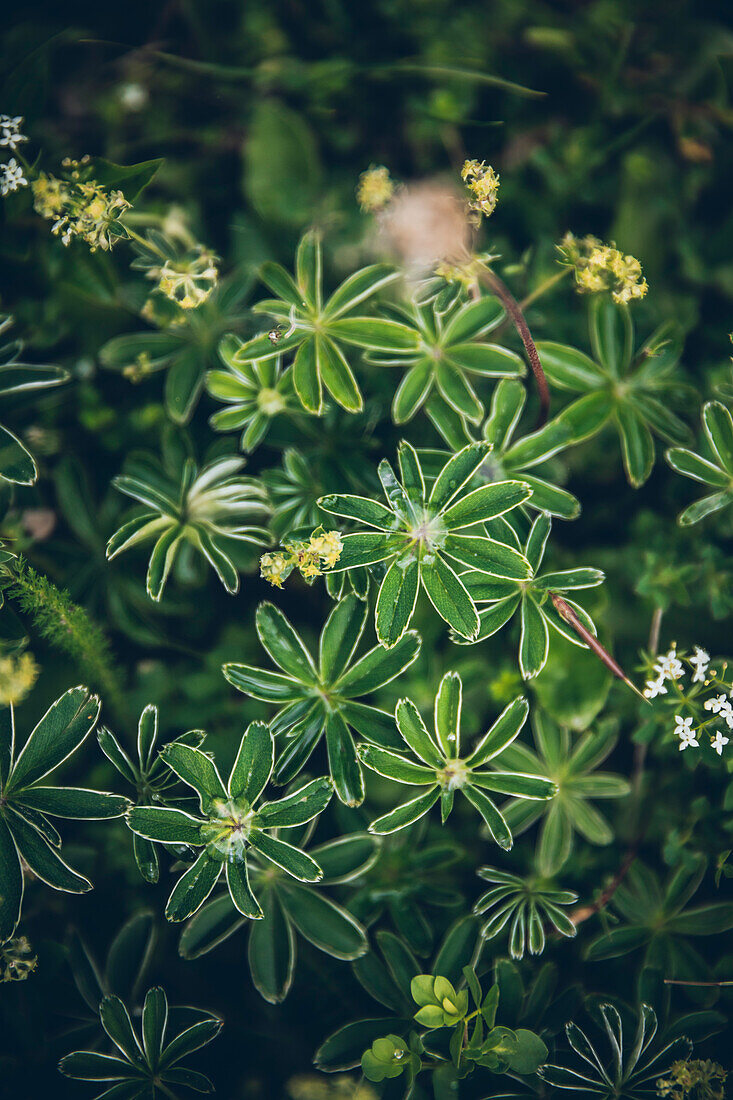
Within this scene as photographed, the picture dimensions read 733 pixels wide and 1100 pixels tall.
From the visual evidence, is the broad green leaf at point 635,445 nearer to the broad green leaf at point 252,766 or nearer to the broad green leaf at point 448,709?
the broad green leaf at point 448,709

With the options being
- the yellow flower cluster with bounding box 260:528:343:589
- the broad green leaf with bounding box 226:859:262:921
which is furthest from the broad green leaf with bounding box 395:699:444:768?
the broad green leaf with bounding box 226:859:262:921

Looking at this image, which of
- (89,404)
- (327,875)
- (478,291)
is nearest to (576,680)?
(327,875)

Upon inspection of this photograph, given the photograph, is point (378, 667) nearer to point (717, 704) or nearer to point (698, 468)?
point (717, 704)

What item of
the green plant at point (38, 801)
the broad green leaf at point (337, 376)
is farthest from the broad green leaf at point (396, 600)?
the green plant at point (38, 801)

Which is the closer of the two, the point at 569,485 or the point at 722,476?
the point at 722,476

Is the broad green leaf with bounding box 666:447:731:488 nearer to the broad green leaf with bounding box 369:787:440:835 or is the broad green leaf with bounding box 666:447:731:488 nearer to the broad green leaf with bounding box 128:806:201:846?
the broad green leaf with bounding box 369:787:440:835

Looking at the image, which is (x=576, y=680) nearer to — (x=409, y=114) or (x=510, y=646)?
(x=510, y=646)

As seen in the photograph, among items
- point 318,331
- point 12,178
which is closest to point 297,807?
point 318,331
